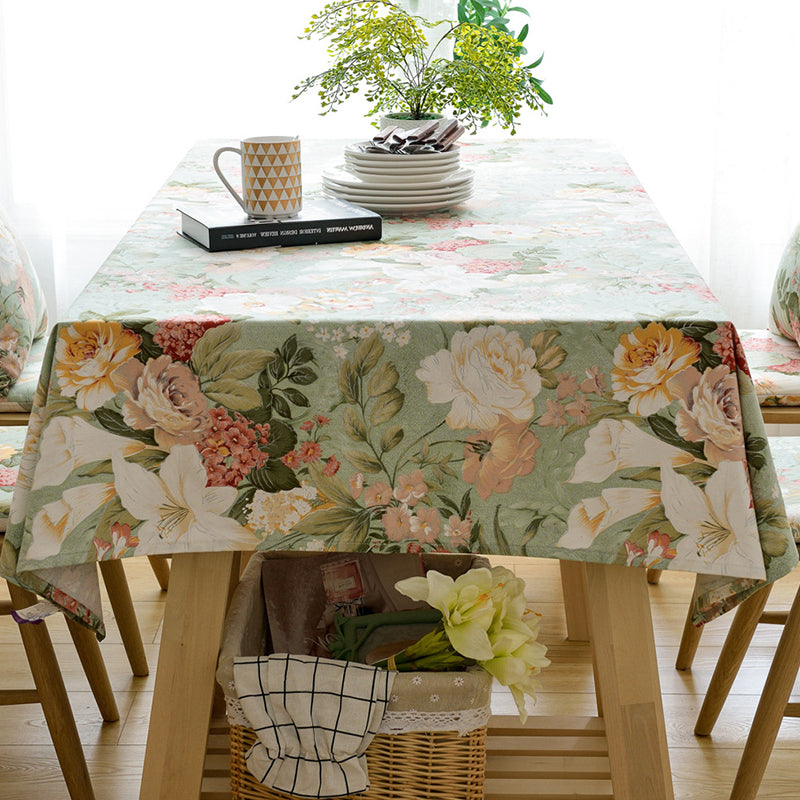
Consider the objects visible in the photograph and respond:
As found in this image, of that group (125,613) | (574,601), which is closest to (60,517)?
(125,613)

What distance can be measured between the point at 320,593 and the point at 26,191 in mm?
1711

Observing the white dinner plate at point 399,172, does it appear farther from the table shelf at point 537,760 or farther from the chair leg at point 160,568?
the chair leg at point 160,568

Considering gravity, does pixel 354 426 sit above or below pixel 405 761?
above

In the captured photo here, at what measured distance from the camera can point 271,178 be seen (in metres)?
1.46

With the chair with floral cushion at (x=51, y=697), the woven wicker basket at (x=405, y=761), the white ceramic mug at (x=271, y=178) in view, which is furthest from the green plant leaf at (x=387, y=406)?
the chair with floral cushion at (x=51, y=697)

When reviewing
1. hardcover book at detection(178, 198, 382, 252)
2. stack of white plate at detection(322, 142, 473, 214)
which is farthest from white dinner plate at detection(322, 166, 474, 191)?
hardcover book at detection(178, 198, 382, 252)

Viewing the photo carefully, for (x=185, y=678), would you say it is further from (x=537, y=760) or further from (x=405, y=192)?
(x=405, y=192)

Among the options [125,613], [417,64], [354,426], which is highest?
[417,64]

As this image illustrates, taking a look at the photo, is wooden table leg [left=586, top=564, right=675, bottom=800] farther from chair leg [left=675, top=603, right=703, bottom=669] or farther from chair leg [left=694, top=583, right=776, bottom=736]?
chair leg [left=675, top=603, right=703, bottom=669]

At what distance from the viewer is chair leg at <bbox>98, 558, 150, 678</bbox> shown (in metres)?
1.83

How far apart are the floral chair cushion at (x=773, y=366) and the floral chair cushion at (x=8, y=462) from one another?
43.6 inches

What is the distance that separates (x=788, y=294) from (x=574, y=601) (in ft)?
2.16

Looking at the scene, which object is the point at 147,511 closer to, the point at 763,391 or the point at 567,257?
the point at 567,257

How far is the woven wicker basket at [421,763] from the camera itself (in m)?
1.25
